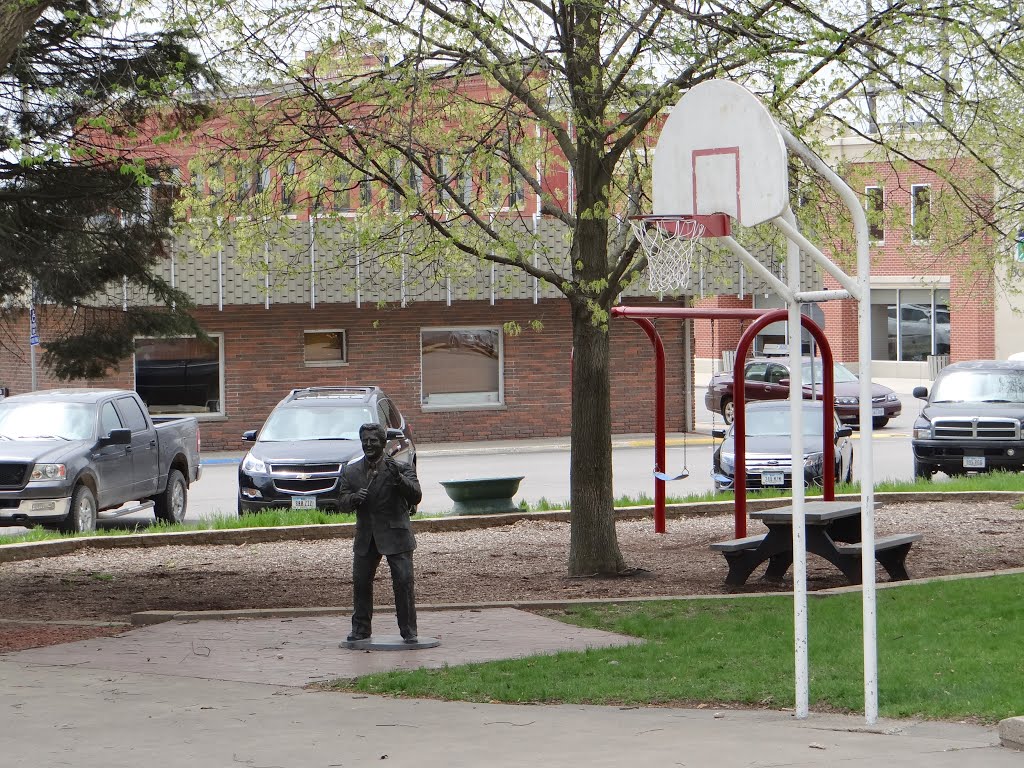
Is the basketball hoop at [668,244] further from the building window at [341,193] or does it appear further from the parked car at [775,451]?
the parked car at [775,451]

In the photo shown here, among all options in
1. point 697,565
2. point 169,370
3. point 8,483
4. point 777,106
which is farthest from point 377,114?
point 169,370

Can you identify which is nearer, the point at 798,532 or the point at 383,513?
the point at 798,532

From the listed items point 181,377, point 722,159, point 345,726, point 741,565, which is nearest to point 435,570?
point 741,565

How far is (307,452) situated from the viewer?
18531mm

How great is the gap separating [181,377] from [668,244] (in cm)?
2259

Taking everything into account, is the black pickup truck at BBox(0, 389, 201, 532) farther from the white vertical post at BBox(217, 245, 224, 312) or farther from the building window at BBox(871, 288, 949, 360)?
the building window at BBox(871, 288, 949, 360)

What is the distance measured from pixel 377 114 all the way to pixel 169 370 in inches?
736

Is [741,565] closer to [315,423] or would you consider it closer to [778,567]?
[778,567]

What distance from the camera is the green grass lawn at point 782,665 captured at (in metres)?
7.98

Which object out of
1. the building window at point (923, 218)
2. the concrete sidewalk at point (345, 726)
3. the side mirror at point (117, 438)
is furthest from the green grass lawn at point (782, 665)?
the side mirror at point (117, 438)

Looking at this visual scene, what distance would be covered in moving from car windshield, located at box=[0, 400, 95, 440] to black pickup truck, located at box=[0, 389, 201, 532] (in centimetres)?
1

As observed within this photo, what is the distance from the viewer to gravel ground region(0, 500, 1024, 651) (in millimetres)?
12430

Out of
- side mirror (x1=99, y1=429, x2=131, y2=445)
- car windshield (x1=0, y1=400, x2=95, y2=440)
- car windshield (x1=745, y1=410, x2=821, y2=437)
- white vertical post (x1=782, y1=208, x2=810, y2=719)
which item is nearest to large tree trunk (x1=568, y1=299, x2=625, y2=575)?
white vertical post (x1=782, y1=208, x2=810, y2=719)

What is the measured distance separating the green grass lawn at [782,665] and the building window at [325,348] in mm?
20908
